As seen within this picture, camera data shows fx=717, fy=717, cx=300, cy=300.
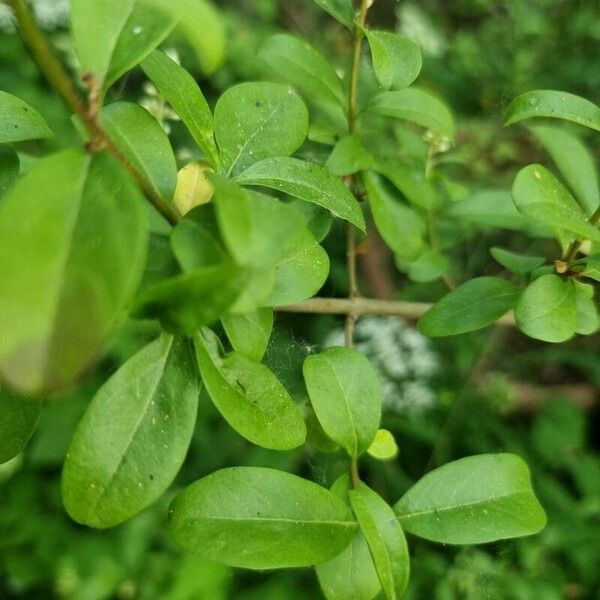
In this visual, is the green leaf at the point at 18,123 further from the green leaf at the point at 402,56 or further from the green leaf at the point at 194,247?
the green leaf at the point at 402,56

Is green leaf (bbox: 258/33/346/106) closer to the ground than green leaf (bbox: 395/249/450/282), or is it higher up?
higher up

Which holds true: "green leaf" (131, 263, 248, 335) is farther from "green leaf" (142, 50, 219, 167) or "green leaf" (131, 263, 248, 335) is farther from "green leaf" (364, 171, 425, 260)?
"green leaf" (364, 171, 425, 260)

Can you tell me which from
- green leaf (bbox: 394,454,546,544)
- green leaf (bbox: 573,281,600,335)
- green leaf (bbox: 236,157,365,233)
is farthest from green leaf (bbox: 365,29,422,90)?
green leaf (bbox: 394,454,546,544)

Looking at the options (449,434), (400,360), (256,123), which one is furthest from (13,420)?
(449,434)

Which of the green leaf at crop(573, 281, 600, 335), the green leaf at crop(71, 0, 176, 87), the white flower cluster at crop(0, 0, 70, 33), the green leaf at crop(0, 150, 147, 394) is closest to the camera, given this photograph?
the green leaf at crop(0, 150, 147, 394)

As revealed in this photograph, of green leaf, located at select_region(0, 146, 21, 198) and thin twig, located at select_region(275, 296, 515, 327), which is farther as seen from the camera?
thin twig, located at select_region(275, 296, 515, 327)

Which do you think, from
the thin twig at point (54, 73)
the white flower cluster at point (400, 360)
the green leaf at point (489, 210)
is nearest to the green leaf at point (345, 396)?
the thin twig at point (54, 73)

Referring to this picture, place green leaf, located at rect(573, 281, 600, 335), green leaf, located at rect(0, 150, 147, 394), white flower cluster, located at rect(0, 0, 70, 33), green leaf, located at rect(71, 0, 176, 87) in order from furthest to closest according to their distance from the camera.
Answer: white flower cluster, located at rect(0, 0, 70, 33), green leaf, located at rect(573, 281, 600, 335), green leaf, located at rect(71, 0, 176, 87), green leaf, located at rect(0, 150, 147, 394)

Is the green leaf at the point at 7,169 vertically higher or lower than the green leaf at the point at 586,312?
higher
